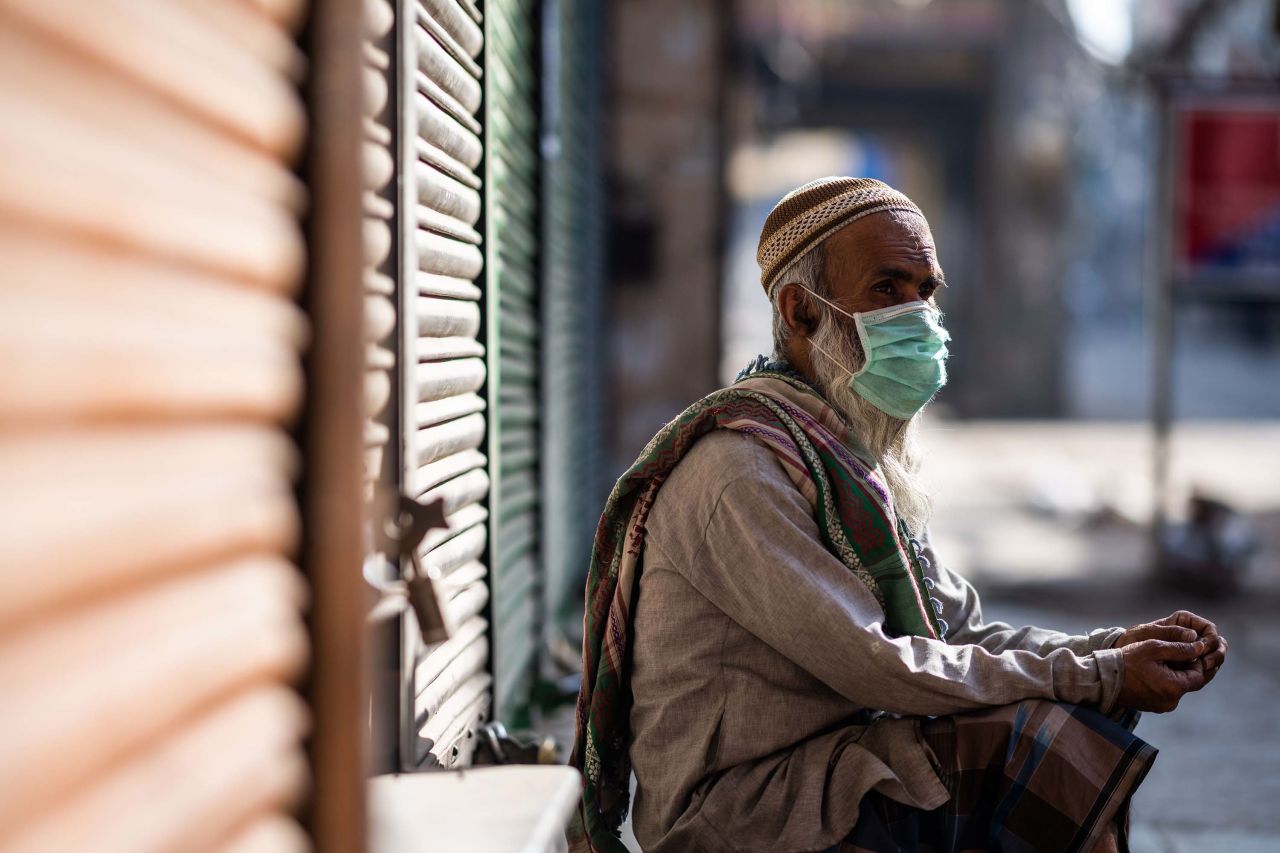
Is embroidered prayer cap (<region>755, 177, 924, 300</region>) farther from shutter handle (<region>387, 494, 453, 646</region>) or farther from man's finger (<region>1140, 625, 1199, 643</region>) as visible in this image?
shutter handle (<region>387, 494, 453, 646</region>)

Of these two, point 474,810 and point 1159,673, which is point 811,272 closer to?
point 1159,673

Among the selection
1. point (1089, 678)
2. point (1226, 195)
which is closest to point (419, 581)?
point (1089, 678)

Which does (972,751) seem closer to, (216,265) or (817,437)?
(817,437)

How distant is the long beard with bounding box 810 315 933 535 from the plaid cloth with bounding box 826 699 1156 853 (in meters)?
0.50

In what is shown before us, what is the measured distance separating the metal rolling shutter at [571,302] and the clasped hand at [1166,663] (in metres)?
2.60

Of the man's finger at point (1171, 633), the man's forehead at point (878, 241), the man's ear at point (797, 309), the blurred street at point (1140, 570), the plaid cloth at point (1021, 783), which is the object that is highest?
the man's forehead at point (878, 241)

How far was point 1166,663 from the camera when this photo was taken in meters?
2.20

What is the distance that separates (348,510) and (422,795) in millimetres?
595

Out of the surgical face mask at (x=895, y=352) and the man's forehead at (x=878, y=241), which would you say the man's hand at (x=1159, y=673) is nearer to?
the surgical face mask at (x=895, y=352)

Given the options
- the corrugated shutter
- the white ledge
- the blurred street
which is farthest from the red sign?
the corrugated shutter

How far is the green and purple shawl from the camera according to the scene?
2234 millimetres

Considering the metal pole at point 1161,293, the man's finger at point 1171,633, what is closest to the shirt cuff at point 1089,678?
the man's finger at point 1171,633

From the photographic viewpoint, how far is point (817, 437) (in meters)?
2.29

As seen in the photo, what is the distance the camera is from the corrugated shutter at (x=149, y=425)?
852 mm
